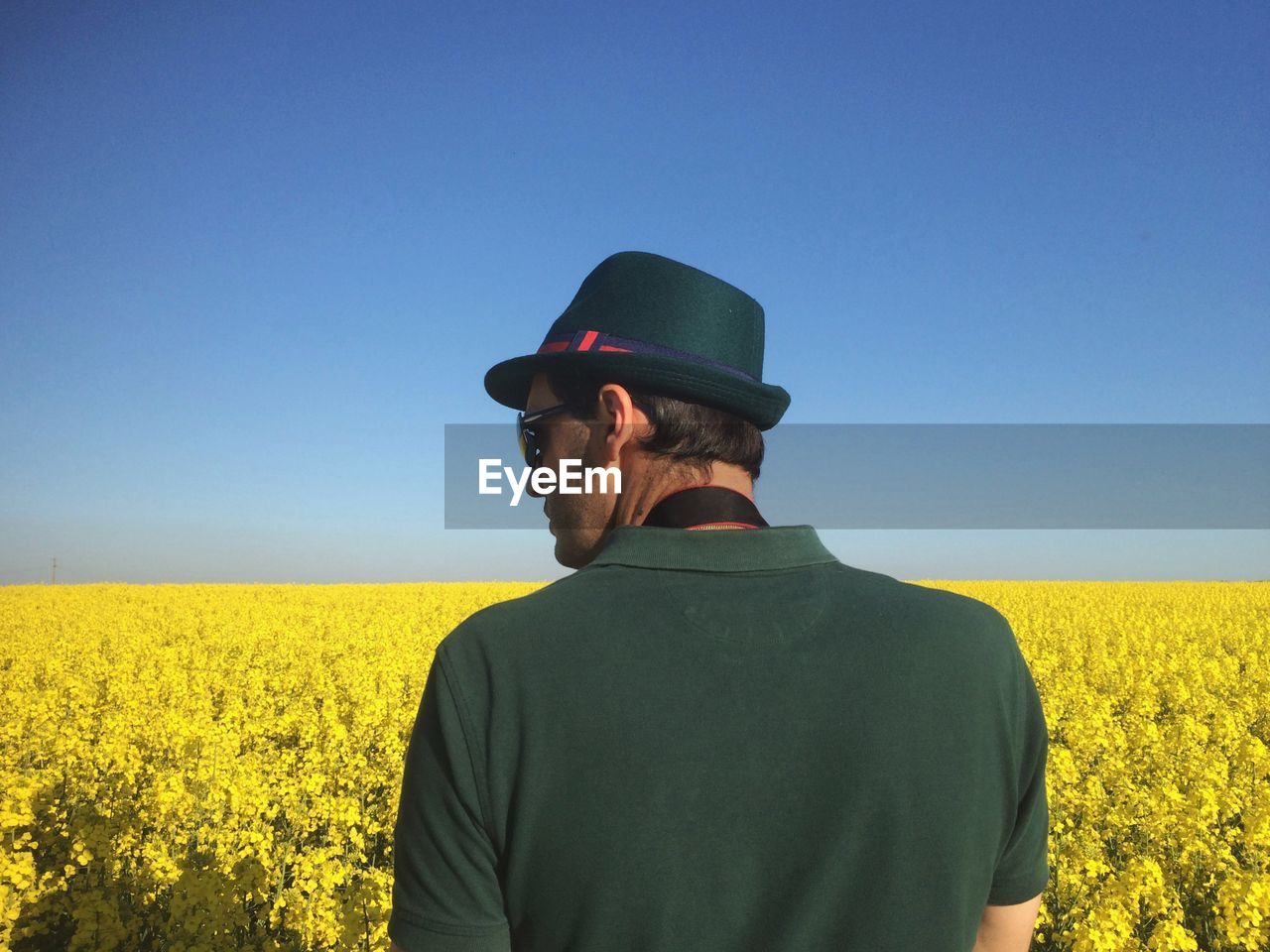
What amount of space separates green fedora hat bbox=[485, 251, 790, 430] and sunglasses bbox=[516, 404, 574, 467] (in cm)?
6

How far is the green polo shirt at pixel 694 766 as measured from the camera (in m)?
0.93

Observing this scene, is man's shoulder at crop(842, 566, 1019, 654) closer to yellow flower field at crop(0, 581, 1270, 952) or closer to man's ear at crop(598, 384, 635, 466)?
man's ear at crop(598, 384, 635, 466)

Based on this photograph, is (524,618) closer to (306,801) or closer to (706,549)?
(706,549)

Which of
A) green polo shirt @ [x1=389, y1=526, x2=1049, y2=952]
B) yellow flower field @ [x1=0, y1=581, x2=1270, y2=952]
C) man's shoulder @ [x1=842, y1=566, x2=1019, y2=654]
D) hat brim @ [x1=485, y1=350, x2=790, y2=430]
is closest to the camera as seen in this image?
green polo shirt @ [x1=389, y1=526, x2=1049, y2=952]

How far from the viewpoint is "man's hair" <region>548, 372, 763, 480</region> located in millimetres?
1222

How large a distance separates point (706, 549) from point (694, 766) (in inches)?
10.2

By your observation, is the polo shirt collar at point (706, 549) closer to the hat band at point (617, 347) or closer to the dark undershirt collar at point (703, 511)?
the dark undershirt collar at point (703, 511)

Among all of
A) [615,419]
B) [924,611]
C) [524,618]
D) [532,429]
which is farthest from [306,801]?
[924,611]

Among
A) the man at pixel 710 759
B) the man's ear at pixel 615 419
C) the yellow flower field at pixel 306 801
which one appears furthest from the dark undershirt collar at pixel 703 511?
the yellow flower field at pixel 306 801

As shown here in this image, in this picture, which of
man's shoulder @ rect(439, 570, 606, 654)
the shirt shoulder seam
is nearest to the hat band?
man's shoulder @ rect(439, 570, 606, 654)

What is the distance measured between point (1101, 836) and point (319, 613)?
62.4 feet

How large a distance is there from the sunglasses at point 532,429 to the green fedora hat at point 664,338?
0.21 feet

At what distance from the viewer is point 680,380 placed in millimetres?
1208

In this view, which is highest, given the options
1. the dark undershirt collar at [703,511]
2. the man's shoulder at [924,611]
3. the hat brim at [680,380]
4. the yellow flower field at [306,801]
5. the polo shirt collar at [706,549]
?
the hat brim at [680,380]
